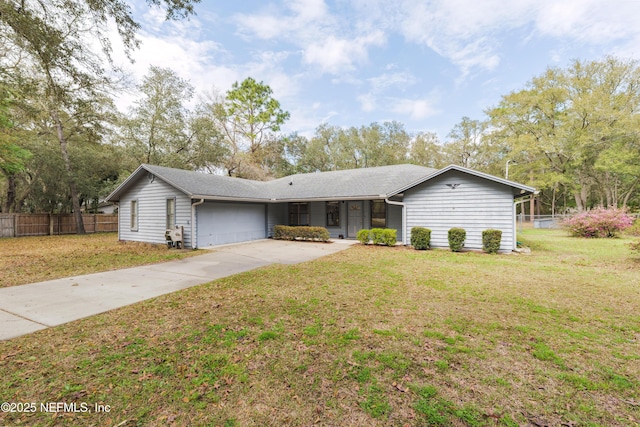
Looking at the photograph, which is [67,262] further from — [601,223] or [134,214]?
[601,223]

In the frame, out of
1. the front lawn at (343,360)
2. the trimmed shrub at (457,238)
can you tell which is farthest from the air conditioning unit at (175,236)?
the trimmed shrub at (457,238)

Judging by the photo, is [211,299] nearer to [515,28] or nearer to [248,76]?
[515,28]

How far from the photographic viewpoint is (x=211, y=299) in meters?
4.96

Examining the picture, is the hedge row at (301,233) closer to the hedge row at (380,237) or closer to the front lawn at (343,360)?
the hedge row at (380,237)

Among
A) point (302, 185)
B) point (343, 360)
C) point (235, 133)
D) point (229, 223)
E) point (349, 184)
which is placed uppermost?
point (235, 133)

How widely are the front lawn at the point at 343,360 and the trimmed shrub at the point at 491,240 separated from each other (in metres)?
4.47

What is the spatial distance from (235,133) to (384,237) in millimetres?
23145

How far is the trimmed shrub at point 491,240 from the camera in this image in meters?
9.82

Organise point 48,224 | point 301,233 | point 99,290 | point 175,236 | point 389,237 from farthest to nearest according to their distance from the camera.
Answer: point 48,224
point 301,233
point 389,237
point 175,236
point 99,290

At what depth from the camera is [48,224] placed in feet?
58.8

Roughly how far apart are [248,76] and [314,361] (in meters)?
32.0

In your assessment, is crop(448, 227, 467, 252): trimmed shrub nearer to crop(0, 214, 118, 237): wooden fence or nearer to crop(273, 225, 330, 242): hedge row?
crop(273, 225, 330, 242): hedge row

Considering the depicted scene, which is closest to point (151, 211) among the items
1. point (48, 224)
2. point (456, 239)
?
point (48, 224)

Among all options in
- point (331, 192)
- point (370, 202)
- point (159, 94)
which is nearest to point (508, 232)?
point (370, 202)
